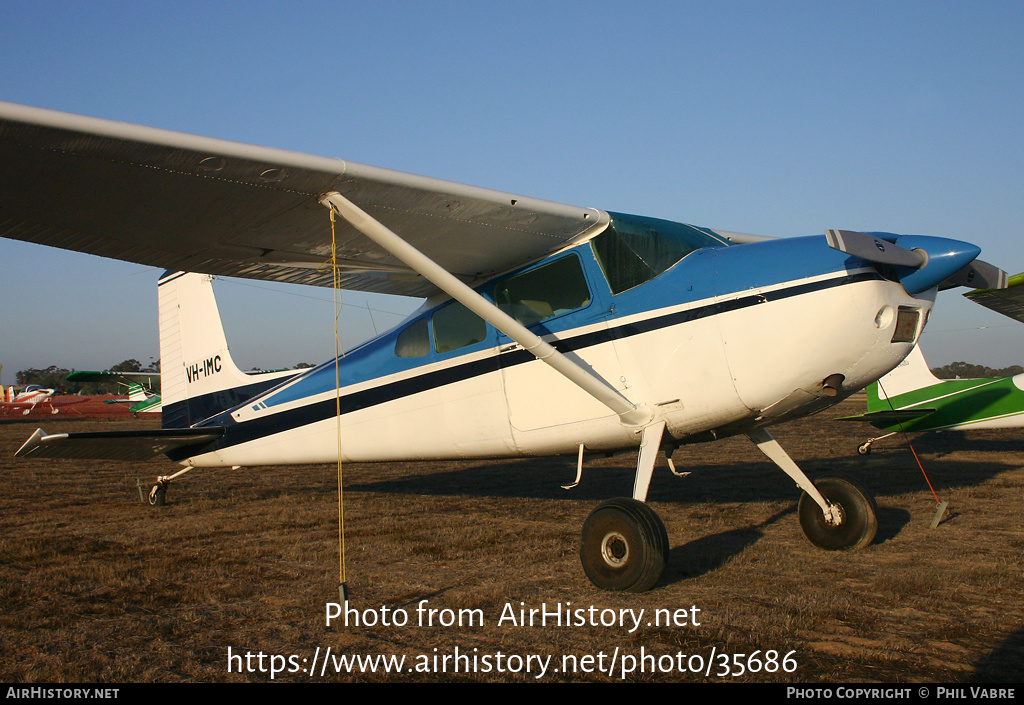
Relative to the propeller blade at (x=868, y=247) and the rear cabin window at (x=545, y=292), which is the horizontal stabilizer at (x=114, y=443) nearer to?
the rear cabin window at (x=545, y=292)

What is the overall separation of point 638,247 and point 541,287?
2.82ft

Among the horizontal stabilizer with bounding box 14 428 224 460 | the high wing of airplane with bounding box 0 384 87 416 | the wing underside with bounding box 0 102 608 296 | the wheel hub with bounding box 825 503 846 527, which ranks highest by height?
the high wing of airplane with bounding box 0 384 87 416

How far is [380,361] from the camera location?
21.1 ft

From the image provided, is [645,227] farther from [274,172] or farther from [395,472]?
[395,472]

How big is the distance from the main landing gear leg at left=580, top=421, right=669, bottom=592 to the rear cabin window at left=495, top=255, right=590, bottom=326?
4.45ft


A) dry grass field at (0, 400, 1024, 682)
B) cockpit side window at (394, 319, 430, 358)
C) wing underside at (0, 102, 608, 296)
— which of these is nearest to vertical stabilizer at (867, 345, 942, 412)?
dry grass field at (0, 400, 1024, 682)

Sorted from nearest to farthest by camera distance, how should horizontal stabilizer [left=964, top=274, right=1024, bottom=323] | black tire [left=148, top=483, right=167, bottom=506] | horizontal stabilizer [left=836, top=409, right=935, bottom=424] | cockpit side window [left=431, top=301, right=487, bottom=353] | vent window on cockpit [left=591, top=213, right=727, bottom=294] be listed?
vent window on cockpit [left=591, top=213, right=727, bottom=294]
cockpit side window [left=431, top=301, right=487, bottom=353]
horizontal stabilizer [left=964, top=274, right=1024, bottom=323]
black tire [left=148, top=483, right=167, bottom=506]
horizontal stabilizer [left=836, top=409, right=935, bottom=424]

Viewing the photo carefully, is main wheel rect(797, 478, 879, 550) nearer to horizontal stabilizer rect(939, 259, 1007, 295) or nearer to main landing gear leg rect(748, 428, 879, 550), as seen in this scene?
main landing gear leg rect(748, 428, 879, 550)

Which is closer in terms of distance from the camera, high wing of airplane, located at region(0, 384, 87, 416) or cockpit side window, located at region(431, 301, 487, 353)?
cockpit side window, located at region(431, 301, 487, 353)

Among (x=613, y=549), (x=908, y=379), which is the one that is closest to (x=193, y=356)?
(x=613, y=549)

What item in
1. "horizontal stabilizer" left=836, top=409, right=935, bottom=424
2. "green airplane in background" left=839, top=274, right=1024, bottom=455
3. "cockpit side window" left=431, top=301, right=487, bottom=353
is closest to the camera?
"cockpit side window" left=431, top=301, right=487, bottom=353

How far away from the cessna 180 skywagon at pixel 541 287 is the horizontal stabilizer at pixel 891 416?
781 centimetres

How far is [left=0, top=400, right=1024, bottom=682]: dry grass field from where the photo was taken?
3076 mm

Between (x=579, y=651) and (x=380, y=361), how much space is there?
3.82 meters
